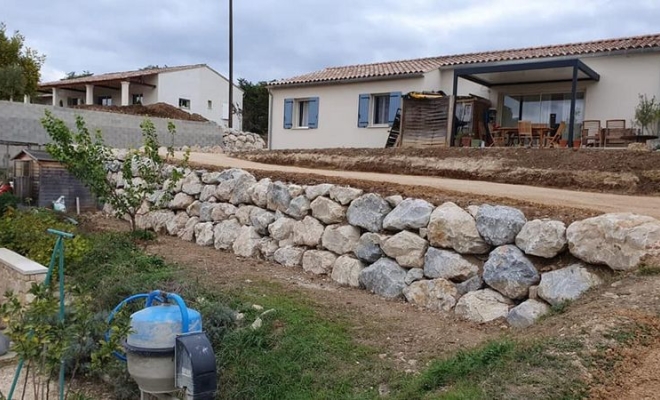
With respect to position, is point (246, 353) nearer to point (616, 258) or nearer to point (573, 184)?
point (616, 258)

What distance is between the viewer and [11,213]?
10383 mm

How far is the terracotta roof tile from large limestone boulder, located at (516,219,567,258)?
11.4m

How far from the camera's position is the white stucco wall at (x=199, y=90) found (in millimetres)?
31875

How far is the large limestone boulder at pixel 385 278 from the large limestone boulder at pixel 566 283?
1.49 metres

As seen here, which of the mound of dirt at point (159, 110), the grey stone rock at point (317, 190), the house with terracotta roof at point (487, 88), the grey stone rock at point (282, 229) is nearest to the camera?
the grey stone rock at point (317, 190)

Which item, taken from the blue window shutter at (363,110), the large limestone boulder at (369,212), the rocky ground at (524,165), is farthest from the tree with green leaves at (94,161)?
the blue window shutter at (363,110)

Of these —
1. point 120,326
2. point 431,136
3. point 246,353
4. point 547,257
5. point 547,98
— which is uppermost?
point 547,98

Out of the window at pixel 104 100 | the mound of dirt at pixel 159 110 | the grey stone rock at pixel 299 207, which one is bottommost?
the grey stone rock at pixel 299 207

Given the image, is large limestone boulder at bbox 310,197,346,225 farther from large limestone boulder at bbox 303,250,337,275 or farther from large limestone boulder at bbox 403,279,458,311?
large limestone boulder at bbox 403,279,458,311

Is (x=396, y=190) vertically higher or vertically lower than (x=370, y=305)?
higher

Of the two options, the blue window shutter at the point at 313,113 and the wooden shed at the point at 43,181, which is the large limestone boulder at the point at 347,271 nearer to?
the wooden shed at the point at 43,181

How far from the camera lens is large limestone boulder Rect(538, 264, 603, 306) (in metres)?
4.54

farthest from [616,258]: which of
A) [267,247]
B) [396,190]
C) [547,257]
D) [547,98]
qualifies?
[547,98]

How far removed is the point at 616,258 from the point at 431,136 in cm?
1157
